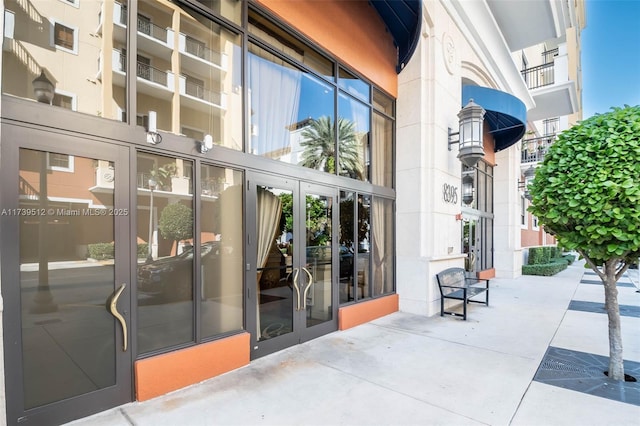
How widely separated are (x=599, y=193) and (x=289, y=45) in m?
4.89

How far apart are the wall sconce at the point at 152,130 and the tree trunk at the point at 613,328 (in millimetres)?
5673

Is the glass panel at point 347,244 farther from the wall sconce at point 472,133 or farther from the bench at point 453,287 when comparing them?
the wall sconce at point 472,133

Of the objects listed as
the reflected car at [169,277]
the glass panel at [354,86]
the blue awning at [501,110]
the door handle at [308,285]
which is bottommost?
the door handle at [308,285]

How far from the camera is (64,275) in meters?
3.17

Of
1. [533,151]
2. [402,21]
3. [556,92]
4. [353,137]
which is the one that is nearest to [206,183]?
[353,137]

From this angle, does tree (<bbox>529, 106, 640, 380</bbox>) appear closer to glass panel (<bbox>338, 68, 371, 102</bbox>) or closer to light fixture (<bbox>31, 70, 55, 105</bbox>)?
glass panel (<bbox>338, 68, 371, 102</bbox>)

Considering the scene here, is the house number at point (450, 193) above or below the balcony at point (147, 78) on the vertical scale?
below

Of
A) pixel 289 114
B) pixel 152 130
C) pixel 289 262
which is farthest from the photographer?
pixel 289 114

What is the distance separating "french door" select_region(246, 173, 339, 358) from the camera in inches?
192

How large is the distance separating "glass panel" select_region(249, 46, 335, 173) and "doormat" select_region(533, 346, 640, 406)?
453 cm

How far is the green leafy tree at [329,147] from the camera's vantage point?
20.1ft

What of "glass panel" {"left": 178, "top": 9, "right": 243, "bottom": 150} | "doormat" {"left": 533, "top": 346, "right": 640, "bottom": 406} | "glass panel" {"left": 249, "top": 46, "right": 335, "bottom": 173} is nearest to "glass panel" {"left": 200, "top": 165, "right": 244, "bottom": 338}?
"glass panel" {"left": 178, "top": 9, "right": 243, "bottom": 150}

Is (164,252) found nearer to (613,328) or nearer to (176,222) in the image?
(176,222)

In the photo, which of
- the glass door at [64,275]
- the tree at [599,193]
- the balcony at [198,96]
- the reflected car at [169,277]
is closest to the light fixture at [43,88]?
the glass door at [64,275]
